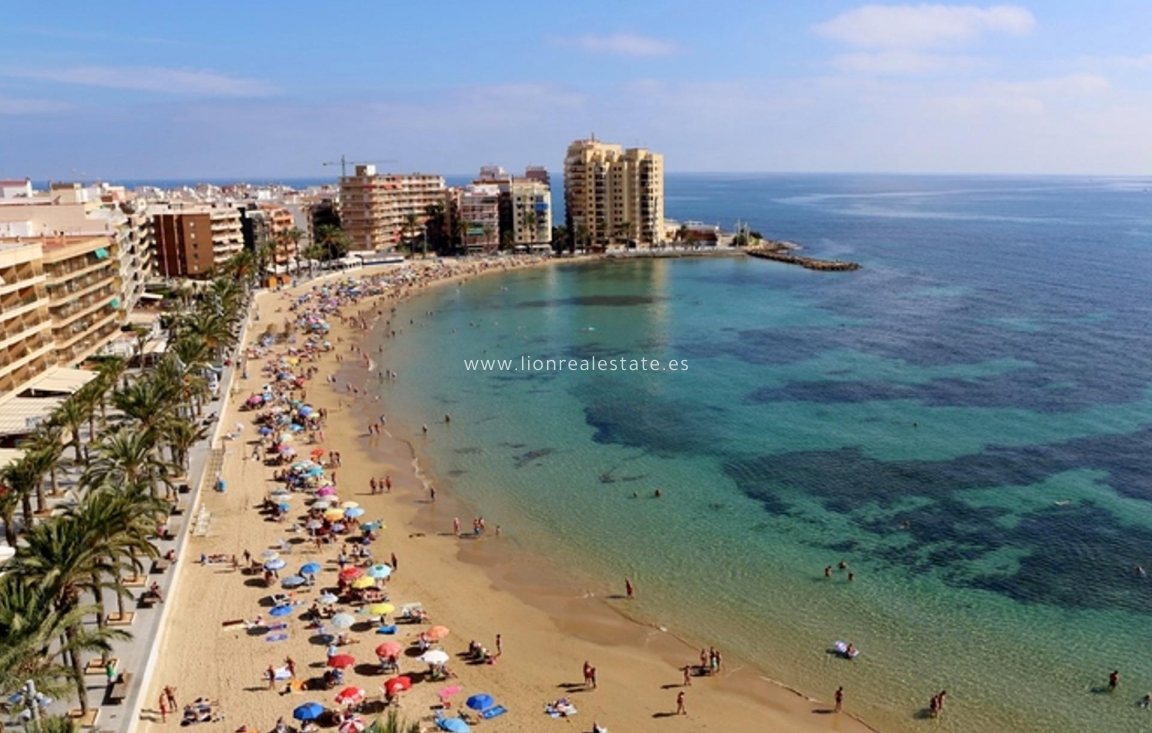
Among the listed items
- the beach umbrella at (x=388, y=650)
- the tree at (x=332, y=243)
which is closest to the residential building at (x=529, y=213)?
the tree at (x=332, y=243)

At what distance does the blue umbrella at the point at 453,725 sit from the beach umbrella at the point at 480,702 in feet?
3.50

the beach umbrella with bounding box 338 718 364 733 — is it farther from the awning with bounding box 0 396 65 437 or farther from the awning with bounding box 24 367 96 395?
the awning with bounding box 24 367 96 395

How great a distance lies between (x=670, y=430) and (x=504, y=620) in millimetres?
24036

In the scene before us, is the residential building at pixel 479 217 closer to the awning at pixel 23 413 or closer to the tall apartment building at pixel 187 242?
the tall apartment building at pixel 187 242

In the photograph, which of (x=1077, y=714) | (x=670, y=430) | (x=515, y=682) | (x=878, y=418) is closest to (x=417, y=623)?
(x=515, y=682)

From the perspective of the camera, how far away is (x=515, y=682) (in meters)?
28.3

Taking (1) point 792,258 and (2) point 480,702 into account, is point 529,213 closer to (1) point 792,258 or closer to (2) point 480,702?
(1) point 792,258

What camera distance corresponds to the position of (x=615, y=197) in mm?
153000

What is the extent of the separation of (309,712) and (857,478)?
30.6m

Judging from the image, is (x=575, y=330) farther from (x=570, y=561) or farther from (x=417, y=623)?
(x=417, y=623)

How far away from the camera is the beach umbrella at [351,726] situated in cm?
2434

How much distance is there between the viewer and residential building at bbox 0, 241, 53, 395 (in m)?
44.1

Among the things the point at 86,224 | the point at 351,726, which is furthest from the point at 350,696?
the point at 86,224

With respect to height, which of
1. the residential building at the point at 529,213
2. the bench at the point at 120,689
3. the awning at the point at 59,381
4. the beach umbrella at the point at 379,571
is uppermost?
the residential building at the point at 529,213
